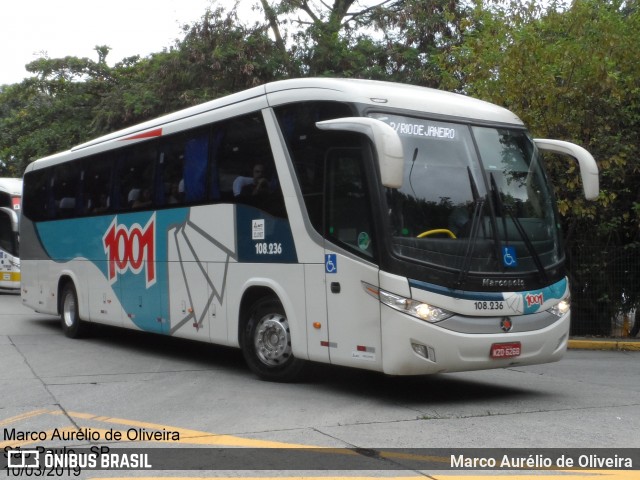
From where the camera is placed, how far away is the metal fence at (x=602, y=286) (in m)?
17.0

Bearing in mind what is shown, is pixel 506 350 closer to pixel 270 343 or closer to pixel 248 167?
pixel 270 343

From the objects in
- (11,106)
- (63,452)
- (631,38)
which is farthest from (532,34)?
(11,106)

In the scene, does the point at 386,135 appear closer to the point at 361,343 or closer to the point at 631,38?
the point at 361,343

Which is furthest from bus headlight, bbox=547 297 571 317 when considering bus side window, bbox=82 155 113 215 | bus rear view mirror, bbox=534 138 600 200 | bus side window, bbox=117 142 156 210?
bus side window, bbox=82 155 113 215

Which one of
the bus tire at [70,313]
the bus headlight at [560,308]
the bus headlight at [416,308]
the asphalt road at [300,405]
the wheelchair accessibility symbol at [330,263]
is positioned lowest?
the asphalt road at [300,405]

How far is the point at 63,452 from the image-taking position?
6.87 metres

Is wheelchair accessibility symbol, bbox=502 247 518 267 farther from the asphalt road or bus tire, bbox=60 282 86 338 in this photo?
bus tire, bbox=60 282 86 338

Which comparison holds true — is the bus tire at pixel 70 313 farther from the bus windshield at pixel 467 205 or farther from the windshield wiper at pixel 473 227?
the windshield wiper at pixel 473 227

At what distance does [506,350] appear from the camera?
9.02 m

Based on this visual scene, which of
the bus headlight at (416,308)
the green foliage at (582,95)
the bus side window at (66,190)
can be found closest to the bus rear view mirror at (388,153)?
the bus headlight at (416,308)

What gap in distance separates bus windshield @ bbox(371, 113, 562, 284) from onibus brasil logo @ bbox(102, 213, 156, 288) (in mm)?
5116

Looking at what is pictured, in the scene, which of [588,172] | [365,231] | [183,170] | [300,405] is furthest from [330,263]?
[183,170]

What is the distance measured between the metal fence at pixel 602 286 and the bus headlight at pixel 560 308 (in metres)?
7.52

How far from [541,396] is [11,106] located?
37.6 meters
